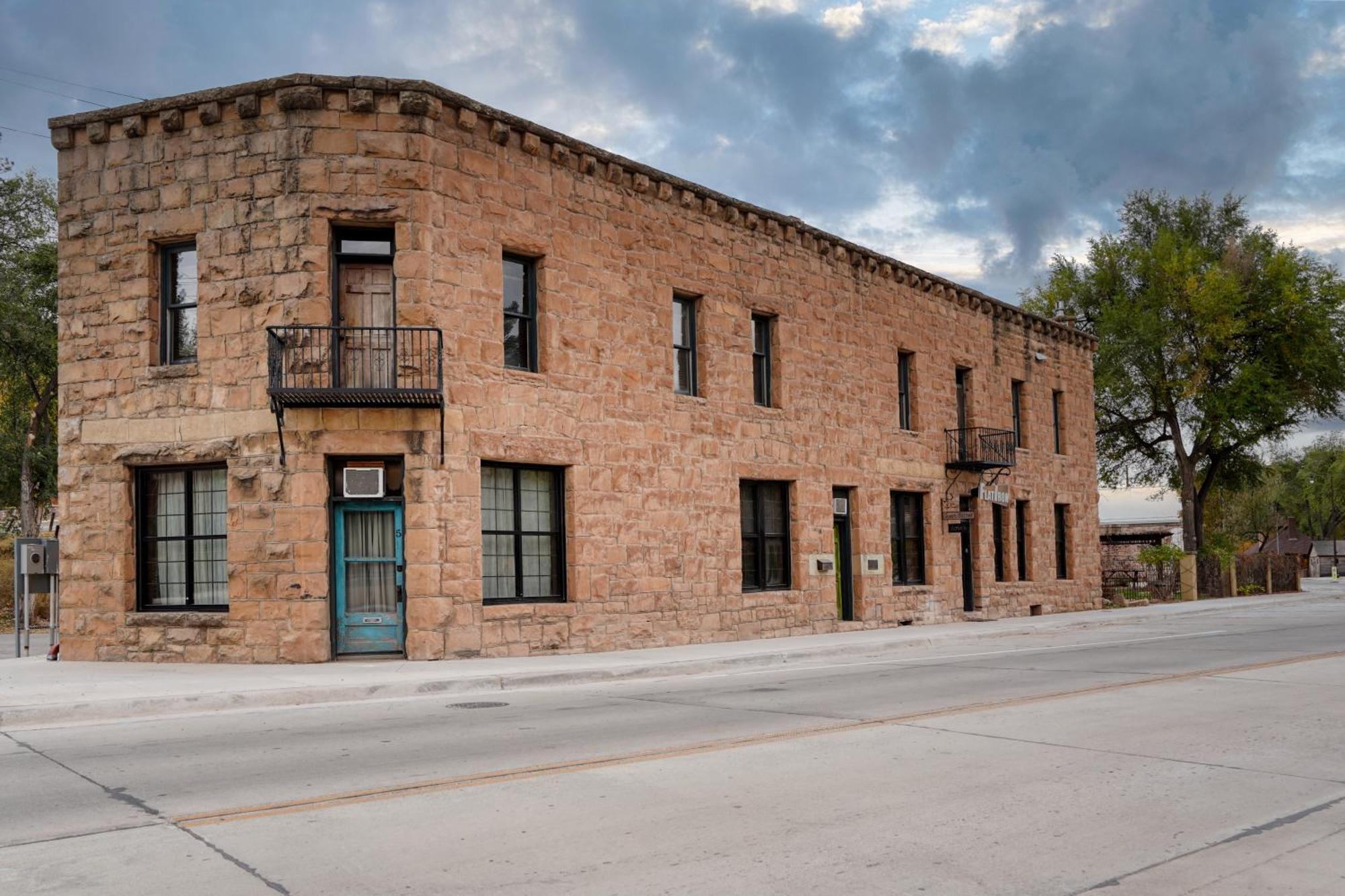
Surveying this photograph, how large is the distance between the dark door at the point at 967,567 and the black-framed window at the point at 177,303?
18228 millimetres

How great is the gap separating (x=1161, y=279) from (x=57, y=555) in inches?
1639

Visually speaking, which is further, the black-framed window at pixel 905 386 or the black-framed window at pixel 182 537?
the black-framed window at pixel 905 386

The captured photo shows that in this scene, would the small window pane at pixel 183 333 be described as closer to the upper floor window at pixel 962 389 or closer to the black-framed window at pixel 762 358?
the black-framed window at pixel 762 358

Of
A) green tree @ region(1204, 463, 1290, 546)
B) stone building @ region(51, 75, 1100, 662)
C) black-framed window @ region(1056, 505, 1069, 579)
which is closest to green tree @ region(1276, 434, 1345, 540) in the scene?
green tree @ region(1204, 463, 1290, 546)

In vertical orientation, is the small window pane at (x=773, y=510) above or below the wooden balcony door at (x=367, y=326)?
below

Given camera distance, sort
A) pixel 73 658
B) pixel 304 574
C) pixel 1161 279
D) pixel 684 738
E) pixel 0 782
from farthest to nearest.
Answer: pixel 1161 279, pixel 73 658, pixel 304 574, pixel 684 738, pixel 0 782

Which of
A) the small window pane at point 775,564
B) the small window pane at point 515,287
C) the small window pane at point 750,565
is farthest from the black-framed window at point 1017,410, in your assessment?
the small window pane at point 515,287

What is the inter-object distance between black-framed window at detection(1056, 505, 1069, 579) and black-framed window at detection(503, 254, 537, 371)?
2042cm

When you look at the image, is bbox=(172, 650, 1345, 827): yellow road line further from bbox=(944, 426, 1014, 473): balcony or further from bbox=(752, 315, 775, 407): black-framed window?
bbox=(944, 426, 1014, 473): balcony

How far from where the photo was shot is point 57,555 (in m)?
17.2

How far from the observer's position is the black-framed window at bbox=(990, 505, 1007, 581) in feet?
96.9

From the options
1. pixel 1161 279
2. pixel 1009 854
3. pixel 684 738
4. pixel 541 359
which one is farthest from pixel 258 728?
pixel 1161 279

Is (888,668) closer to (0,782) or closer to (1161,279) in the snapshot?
(0,782)

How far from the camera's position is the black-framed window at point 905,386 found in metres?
26.3
